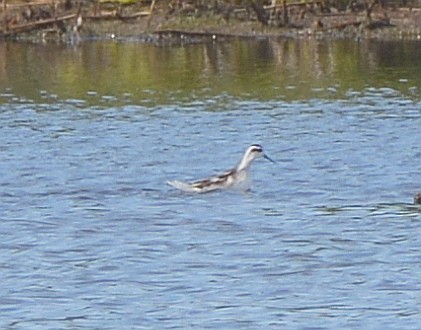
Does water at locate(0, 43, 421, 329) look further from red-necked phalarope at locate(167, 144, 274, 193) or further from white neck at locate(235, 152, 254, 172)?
white neck at locate(235, 152, 254, 172)

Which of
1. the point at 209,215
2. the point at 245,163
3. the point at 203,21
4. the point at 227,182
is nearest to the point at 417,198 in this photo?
the point at 209,215

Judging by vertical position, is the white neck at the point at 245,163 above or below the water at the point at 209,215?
above

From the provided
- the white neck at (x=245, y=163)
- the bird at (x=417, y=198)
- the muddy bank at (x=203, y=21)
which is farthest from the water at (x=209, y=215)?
the muddy bank at (x=203, y=21)

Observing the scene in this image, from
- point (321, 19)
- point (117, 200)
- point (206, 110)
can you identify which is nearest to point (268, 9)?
point (321, 19)

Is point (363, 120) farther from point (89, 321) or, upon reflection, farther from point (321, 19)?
point (321, 19)

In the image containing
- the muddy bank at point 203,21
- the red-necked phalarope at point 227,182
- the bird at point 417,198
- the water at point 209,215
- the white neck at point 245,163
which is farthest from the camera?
the muddy bank at point 203,21

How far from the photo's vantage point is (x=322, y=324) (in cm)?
1410

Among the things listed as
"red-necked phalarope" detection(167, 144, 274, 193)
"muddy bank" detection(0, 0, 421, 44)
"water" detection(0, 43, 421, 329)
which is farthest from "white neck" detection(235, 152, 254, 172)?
"muddy bank" detection(0, 0, 421, 44)

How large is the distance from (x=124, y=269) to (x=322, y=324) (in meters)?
2.94

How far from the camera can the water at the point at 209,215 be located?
14852 mm

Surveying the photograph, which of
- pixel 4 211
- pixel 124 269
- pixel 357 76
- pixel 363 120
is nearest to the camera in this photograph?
pixel 124 269

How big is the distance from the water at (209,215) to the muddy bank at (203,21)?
52.3ft

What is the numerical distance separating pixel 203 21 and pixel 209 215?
30983mm

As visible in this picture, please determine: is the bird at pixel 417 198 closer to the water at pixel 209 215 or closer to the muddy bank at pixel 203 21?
the water at pixel 209 215
